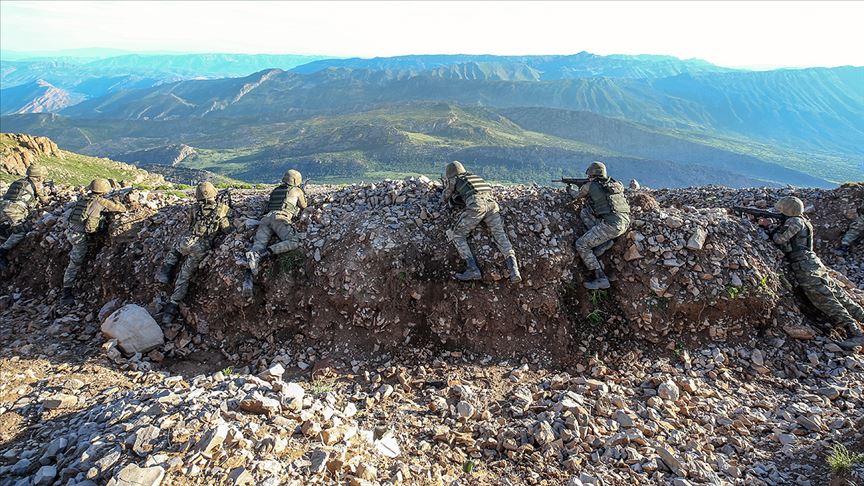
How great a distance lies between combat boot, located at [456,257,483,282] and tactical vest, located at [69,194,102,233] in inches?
344

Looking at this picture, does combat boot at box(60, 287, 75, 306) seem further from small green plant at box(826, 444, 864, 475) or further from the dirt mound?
small green plant at box(826, 444, 864, 475)

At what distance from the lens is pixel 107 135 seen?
457ft

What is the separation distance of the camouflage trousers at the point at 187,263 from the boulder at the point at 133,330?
0.68 m

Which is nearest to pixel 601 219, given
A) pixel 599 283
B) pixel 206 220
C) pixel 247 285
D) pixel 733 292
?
pixel 599 283

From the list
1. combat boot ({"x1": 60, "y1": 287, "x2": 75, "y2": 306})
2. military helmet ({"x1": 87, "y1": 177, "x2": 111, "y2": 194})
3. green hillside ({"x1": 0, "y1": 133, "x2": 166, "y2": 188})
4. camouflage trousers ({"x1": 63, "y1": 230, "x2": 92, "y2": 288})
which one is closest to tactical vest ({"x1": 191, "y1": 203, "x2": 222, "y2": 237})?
camouflage trousers ({"x1": 63, "y1": 230, "x2": 92, "y2": 288})

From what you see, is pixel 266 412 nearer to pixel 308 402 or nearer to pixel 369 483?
pixel 308 402

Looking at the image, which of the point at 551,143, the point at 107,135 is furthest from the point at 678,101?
the point at 107,135

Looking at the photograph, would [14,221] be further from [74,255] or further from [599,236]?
[599,236]

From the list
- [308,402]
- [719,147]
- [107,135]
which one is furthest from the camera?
[107,135]

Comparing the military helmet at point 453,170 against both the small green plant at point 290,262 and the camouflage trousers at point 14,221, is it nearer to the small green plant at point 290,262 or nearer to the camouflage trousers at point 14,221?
the small green plant at point 290,262

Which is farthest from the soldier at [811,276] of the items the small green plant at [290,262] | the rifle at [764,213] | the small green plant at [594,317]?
the small green plant at [290,262]

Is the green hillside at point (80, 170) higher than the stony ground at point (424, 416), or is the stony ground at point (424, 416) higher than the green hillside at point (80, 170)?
the stony ground at point (424, 416)

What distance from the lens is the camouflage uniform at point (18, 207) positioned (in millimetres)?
11195

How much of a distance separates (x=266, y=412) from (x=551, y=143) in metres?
116
